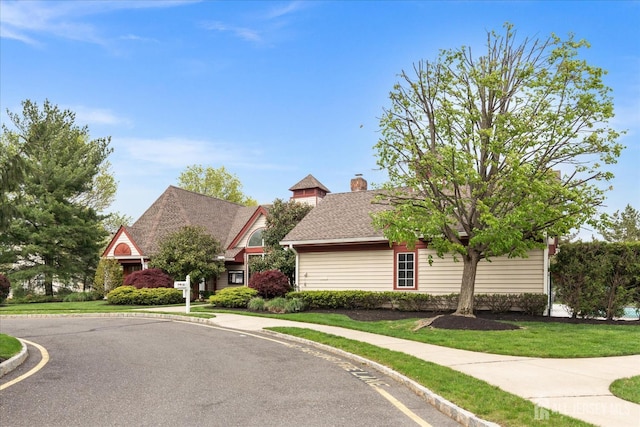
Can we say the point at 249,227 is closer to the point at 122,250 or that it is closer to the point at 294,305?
the point at 122,250

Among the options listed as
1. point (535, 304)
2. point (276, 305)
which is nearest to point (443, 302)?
point (535, 304)

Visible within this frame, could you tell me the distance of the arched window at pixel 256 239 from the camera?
3247 centimetres

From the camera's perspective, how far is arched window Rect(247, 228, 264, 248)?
32469 millimetres

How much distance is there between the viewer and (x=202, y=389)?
7.51 metres

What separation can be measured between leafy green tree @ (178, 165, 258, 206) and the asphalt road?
50012mm

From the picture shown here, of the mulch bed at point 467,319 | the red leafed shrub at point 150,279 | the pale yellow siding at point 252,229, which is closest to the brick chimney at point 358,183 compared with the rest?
the pale yellow siding at point 252,229

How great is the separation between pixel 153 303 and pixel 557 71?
22.2 m

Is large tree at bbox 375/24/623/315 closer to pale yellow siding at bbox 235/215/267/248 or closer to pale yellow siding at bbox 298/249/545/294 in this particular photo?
pale yellow siding at bbox 298/249/545/294

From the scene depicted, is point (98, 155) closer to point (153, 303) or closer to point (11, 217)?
point (153, 303)

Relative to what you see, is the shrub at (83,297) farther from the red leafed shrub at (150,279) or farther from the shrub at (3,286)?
the red leafed shrub at (150,279)

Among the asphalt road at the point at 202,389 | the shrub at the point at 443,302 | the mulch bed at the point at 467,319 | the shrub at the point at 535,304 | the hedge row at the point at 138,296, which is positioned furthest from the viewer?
the hedge row at the point at 138,296

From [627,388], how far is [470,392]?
239 centimetres

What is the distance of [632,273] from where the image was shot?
1628cm

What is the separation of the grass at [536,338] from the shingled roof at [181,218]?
66.2 ft
